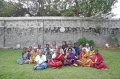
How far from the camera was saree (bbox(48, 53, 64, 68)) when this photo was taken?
9797mm

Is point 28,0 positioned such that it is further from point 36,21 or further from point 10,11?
point 36,21

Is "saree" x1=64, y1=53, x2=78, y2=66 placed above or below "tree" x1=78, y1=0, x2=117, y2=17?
below

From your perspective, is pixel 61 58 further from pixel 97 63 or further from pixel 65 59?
pixel 97 63

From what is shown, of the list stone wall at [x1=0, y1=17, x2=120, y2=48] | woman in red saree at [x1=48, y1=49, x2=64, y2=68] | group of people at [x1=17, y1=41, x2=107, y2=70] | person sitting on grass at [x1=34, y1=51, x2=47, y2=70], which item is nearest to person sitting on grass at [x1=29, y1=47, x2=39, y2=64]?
group of people at [x1=17, y1=41, x2=107, y2=70]

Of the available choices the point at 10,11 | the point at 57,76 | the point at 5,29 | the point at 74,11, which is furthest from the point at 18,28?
the point at 57,76

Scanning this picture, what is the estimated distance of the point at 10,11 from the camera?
2262 cm

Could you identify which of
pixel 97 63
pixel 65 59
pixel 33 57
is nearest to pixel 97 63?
pixel 97 63

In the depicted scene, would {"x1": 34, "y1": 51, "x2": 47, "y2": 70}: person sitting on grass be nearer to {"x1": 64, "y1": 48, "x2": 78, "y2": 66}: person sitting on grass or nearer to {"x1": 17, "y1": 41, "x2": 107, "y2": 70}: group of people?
{"x1": 17, "y1": 41, "x2": 107, "y2": 70}: group of people

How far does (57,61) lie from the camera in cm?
1002

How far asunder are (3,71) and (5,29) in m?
8.14

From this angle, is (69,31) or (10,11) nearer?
(69,31)

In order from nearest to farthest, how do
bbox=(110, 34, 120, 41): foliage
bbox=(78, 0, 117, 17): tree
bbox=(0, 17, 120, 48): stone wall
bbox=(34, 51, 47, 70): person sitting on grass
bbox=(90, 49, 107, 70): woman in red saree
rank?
bbox=(34, 51, 47, 70): person sitting on grass, bbox=(90, 49, 107, 70): woman in red saree, bbox=(78, 0, 117, 17): tree, bbox=(110, 34, 120, 41): foliage, bbox=(0, 17, 120, 48): stone wall

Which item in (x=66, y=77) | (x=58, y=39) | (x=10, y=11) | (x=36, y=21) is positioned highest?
(x=10, y=11)

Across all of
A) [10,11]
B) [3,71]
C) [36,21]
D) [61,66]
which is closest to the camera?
[3,71]
